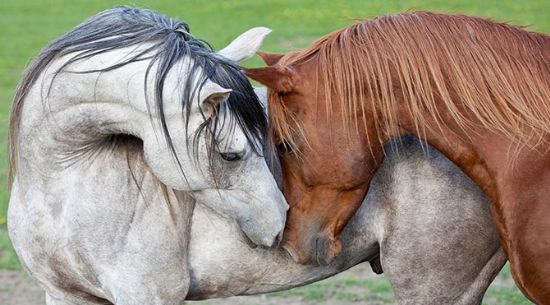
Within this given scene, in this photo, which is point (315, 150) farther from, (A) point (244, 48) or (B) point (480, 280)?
(B) point (480, 280)

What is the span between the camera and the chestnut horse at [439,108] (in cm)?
358

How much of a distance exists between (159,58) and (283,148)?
2.02 ft

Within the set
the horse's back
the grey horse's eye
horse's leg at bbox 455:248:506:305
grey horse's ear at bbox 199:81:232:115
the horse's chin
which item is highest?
grey horse's ear at bbox 199:81:232:115

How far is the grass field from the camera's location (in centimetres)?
1492

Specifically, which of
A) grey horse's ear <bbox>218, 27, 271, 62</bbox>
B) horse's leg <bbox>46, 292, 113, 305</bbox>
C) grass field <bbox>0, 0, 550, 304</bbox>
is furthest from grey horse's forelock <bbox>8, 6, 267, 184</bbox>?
grass field <bbox>0, 0, 550, 304</bbox>

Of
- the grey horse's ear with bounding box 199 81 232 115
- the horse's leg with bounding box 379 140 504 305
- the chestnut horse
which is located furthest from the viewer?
the horse's leg with bounding box 379 140 504 305

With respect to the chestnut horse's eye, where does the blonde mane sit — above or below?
above

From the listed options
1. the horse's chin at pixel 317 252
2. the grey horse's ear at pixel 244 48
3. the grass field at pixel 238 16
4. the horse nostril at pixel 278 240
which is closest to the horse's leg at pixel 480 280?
the horse's chin at pixel 317 252

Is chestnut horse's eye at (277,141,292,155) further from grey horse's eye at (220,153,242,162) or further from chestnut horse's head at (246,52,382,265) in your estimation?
grey horse's eye at (220,153,242,162)

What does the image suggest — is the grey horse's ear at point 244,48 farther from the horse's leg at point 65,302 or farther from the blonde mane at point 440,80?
the horse's leg at point 65,302

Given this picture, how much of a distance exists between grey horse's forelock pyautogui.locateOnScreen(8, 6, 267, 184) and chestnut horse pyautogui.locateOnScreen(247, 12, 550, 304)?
11 cm

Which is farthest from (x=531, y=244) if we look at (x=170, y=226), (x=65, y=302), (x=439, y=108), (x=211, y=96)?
(x=65, y=302)

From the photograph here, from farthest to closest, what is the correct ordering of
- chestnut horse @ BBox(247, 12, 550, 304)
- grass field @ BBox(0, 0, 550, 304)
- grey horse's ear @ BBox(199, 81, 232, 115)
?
1. grass field @ BBox(0, 0, 550, 304)
2. chestnut horse @ BBox(247, 12, 550, 304)
3. grey horse's ear @ BBox(199, 81, 232, 115)

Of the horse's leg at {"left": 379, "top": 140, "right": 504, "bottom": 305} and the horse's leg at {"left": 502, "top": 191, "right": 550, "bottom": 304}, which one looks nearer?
the horse's leg at {"left": 502, "top": 191, "right": 550, "bottom": 304}
